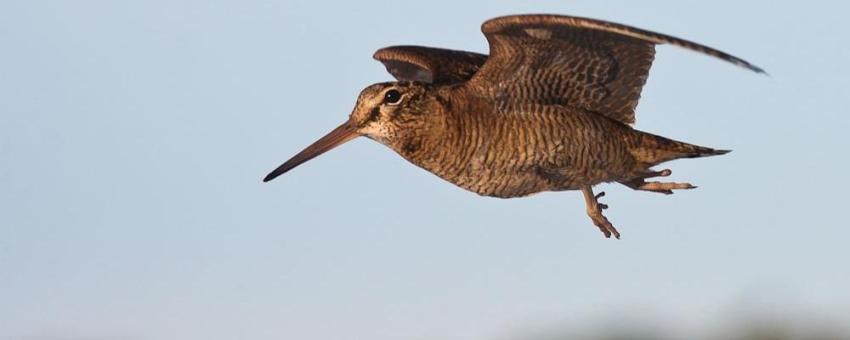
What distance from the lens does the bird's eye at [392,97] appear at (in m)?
Result: 14.1

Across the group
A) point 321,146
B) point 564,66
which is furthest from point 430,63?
point 564,66

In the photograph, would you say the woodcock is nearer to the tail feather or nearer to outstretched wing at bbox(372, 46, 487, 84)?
the tail feather

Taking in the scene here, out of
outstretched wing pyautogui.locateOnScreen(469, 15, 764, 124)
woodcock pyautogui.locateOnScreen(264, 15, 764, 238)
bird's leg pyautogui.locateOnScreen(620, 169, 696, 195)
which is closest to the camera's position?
outstretched wing pyautogui.locateOnScreen(469, 15, 764, 124)

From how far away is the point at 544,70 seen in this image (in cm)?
1426

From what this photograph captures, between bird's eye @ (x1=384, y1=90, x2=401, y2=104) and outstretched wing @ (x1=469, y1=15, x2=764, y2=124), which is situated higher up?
outstretched wing @ (x1=469, y1=15, x2=764, y2=124)

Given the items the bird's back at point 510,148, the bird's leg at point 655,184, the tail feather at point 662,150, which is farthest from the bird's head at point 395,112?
the bird's leg at point 655,184

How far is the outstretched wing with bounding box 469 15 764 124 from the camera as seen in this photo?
1376 cm

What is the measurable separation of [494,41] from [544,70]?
0.61 m

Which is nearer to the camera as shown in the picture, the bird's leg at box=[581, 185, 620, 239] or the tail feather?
the tail feather

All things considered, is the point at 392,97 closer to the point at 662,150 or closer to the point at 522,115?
the point at 522,115

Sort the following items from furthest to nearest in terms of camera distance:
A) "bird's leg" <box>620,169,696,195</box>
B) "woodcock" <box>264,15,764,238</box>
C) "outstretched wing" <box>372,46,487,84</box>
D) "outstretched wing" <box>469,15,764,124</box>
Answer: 1. "outstretched wing" <box>372,46,487,84</box>
2. "bird's leg" <box>620,169,696,195</box>
3. "woodcock" <box>264,15,764,238</box>
4. "outstretched wing" <box>469,15,764,124</box>

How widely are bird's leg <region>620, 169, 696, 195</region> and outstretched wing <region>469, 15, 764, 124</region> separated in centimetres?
Result: 66

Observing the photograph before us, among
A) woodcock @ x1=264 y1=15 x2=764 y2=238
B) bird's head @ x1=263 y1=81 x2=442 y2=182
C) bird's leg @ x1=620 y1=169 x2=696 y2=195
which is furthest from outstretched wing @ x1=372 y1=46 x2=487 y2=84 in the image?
bird's leg @ x1=620 y1=169 x2=696 y2=195

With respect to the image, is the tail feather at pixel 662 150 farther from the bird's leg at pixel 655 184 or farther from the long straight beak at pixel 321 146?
the long straight beak at pixel 321 146
